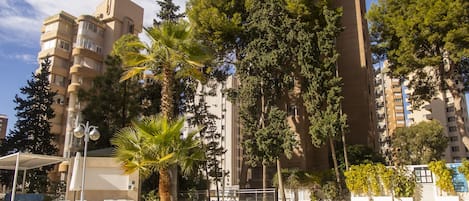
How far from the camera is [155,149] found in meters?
12.3

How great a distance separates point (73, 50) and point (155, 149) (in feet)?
115

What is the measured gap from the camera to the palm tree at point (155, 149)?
480 inches

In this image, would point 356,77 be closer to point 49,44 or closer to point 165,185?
point 165,185

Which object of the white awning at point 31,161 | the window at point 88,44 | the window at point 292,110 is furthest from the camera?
the window at point 88,44

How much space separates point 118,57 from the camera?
30812 millimetres

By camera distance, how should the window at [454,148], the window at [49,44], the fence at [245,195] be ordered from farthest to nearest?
the window at [454,148], the window at [49,44], the fence at [245,195]

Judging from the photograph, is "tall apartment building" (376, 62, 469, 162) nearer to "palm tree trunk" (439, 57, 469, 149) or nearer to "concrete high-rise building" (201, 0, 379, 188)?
"concrete high-rise building" (201, 0, 379, 188)

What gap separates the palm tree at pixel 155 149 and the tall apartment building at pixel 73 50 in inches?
1183

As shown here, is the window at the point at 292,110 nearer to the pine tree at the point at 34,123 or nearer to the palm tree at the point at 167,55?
the palm tree at the point at 167,55

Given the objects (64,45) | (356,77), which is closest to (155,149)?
(356,77)

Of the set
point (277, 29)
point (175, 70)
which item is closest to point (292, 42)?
point (277, 29)

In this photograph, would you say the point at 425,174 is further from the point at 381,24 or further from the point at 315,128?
the point at 381,24

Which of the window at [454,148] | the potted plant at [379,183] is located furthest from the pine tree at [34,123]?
the window at [454,148]

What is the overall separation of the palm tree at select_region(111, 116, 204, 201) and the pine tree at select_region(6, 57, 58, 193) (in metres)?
21.3
